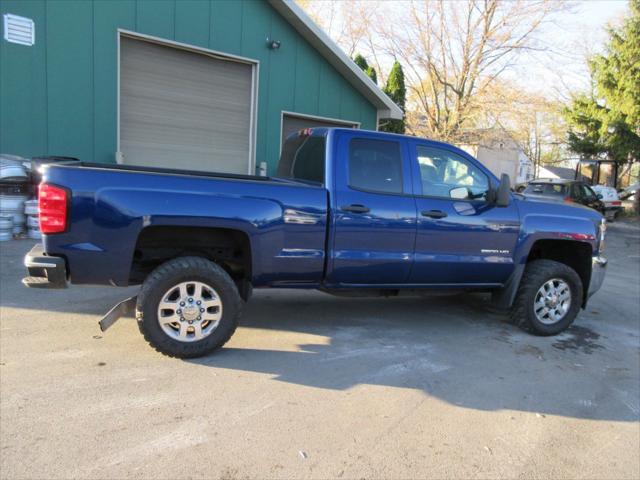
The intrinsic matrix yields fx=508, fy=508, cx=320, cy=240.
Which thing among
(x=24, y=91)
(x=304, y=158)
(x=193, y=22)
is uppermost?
(x=193, y=22)

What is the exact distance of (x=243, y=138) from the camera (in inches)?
460

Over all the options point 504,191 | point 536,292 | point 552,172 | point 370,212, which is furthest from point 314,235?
point 552,172

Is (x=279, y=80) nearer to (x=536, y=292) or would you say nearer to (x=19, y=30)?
(x=19, y=30)

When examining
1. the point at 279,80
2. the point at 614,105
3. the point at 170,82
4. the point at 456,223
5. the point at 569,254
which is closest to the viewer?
the point at 456,223

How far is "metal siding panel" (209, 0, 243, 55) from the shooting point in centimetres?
1065

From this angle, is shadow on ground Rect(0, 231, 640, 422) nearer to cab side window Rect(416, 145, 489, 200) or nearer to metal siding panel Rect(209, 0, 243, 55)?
cab side window Rect(416, 145, 489, 200)

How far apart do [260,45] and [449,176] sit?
25.2ft

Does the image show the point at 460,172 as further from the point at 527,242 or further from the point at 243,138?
the point at 243,138

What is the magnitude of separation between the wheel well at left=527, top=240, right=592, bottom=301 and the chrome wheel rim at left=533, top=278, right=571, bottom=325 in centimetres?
41

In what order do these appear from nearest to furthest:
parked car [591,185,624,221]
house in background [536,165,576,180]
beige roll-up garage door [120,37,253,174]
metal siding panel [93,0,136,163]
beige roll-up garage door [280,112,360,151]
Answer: metal siding panel [93,0,136,163], beige roll-up garage door [120,37,253,174], beige roll-up garage door [280,112,360,151], parked car [591,185,624,221], house in background [536,165,576,180]

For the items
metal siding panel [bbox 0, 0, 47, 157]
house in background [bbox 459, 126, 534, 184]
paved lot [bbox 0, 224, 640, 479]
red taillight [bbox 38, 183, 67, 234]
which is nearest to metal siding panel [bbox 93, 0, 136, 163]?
metal siding panel [bbox 0, 0, 47, 157]

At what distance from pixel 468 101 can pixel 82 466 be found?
26.7 metres

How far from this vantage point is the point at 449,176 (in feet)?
17.1

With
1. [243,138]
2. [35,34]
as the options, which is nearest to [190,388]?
[35,34]
